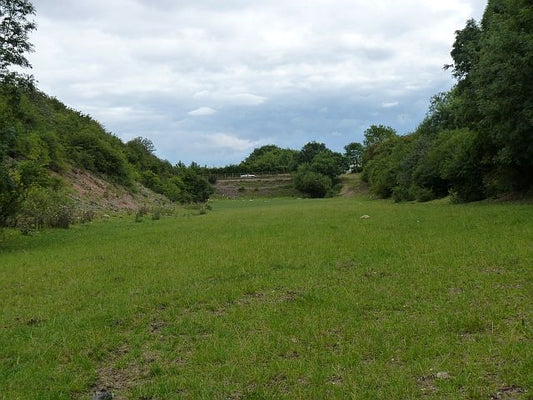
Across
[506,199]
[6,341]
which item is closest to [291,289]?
[6,341]

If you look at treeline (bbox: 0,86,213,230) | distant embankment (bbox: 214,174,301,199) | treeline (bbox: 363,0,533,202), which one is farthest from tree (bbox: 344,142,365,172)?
treeline (bbox: 363,0,533,202)

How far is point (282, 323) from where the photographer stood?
24.2 ft

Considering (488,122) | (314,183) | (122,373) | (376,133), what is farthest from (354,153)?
(122,373)

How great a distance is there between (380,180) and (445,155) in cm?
2406

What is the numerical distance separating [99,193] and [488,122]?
115ft

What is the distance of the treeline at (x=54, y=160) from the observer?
19.6 meters

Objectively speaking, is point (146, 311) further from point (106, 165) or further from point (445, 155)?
point (106, 165)

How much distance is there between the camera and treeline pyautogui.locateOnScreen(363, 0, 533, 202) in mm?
22016

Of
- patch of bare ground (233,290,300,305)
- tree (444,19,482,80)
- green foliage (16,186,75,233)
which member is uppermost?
tree (444,19,482,80)

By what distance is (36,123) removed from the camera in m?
46.5

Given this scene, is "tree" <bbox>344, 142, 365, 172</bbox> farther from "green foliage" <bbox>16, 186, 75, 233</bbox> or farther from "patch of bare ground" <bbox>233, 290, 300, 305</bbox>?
"patch of bare ground" <bbox>233, 290, 300, 305</bbox>

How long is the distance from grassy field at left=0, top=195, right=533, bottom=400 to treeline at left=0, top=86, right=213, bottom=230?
21.9 ft

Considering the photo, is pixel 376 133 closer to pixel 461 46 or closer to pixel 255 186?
pixel 255 186

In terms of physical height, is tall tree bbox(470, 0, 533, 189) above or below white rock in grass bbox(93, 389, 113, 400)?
above
